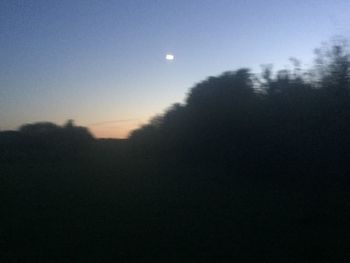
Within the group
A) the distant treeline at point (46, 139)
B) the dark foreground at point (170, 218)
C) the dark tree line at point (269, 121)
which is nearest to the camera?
the dark foreground at point (170, 218)

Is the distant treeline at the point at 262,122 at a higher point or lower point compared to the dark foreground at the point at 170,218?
higher

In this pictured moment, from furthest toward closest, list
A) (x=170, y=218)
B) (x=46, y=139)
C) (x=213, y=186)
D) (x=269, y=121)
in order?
(x=46, y=139) → (x=269, y=121) → (x=213, y=186) → (x=170, y=218)

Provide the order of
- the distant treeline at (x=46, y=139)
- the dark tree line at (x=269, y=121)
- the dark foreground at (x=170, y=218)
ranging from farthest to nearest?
the distant treeline at (x=46, y=139), the dark tree line at (x=269, y=121), the dark foreground at (x=170, y=218)

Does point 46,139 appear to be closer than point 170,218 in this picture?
No

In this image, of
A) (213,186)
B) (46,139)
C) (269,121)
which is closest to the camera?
(213,186)

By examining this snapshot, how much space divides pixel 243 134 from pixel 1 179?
13.4 meters

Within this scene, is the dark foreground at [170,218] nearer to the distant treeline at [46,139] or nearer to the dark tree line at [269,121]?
the dark tree line at [269,121]

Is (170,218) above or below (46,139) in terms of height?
below

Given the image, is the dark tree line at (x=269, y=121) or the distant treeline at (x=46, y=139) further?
the distant treeline at (x=46, y=139)

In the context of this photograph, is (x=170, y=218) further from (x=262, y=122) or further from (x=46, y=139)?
(x=46, y=139)

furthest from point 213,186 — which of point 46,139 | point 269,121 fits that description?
point 46,139

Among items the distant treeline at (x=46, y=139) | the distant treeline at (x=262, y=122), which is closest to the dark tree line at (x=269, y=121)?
the distant treeline at (x=262, y=122)

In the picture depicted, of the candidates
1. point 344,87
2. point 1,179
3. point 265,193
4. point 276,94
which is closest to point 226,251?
point 265,193

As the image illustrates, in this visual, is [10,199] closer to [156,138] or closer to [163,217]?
[163,217]
